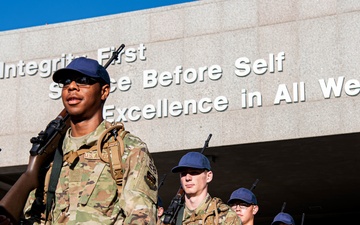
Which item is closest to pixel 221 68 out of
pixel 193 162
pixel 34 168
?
pixel 193 162

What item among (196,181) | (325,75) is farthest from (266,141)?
(196,181)

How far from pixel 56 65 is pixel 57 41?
1.57 ft

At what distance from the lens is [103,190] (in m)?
4.04

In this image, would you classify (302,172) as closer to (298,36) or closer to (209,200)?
(298,36)

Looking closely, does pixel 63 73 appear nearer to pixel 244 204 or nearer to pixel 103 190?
pixel 103 190

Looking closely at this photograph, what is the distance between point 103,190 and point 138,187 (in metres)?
0.28

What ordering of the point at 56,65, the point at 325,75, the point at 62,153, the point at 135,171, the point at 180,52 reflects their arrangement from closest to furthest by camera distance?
the point at 135,171 < the point at 62,153 < the point at 325,75 < the point at 180,52 < the point at 56,65

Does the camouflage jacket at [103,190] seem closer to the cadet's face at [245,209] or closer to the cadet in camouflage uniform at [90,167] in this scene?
the cadet in camouflage uniform at [90,167]

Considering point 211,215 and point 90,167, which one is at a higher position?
point 90,167

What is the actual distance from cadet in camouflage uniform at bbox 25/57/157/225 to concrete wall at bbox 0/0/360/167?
9.06 meters

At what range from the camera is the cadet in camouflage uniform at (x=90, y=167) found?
3.94m

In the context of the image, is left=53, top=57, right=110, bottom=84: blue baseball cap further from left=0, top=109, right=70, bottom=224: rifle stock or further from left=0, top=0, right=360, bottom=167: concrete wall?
left=0, top=0, right=360, bottom=167: concrete wall

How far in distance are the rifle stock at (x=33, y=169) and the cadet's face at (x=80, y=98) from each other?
0.25 metres

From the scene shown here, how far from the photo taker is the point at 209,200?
7711mm
